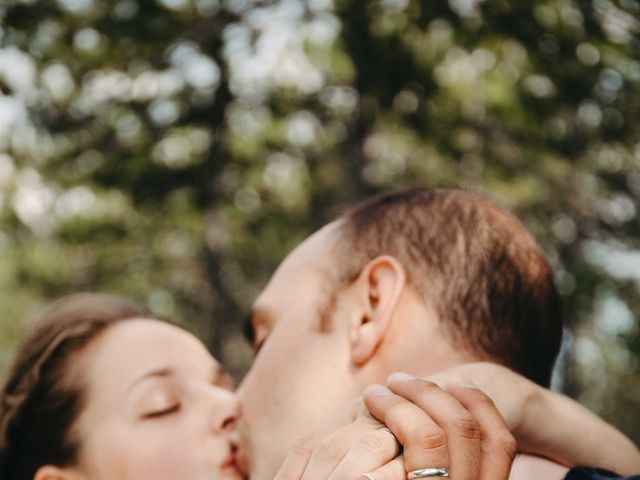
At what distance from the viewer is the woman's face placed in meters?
3.01

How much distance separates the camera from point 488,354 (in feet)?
8.33

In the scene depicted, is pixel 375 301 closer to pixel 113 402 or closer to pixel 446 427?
pixel 446 427

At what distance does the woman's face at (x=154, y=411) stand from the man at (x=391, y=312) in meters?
0.31

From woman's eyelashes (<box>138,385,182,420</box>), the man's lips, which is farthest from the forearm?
woman's eyelashes (<box>138,385,182,420</box>)

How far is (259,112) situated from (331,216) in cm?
160

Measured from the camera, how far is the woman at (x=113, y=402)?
305 centimetres

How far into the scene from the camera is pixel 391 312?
2.51 meters

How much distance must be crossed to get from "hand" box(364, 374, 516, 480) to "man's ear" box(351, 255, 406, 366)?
47 centimetres

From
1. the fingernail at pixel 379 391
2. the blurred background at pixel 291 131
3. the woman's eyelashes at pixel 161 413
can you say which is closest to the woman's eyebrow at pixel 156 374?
the woman's eyelashes at pixel 161 413

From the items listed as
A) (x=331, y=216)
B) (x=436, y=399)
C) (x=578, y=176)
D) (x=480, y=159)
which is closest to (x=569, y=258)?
(x=578, y=176)

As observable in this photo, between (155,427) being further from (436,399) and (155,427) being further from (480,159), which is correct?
(480,159)

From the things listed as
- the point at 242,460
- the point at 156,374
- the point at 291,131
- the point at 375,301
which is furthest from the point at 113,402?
the point at 291,131

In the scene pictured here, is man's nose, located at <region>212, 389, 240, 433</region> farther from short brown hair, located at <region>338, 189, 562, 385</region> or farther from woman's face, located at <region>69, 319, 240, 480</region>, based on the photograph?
short brown hair, located at <region>338, 189, 562, 385</region>

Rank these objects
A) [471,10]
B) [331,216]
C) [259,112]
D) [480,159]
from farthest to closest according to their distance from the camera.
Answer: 1. [331,216]
2. [259,112]
3. [480,159]
4. [471,10]
